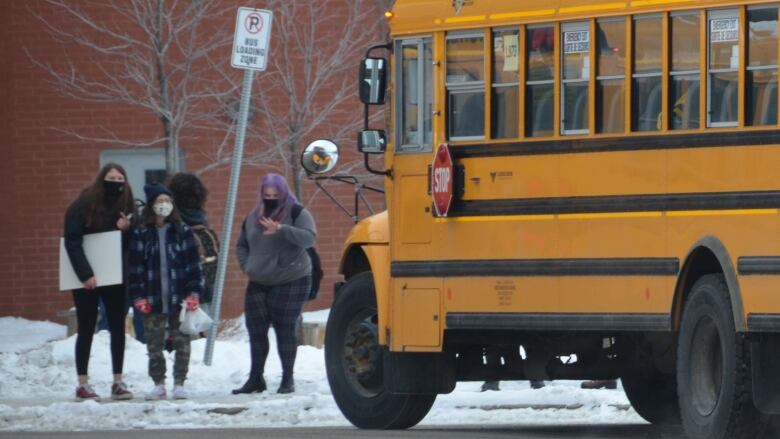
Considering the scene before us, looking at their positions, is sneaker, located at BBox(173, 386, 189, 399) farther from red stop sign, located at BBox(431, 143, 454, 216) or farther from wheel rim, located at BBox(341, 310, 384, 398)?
red stop sign, located at BBox(431, 143, 454, 216)

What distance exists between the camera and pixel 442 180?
11.2 m

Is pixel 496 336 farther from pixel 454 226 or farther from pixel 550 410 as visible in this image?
pixel 550 410

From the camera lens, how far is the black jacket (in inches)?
561

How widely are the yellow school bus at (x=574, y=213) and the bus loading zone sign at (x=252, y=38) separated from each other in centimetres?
373

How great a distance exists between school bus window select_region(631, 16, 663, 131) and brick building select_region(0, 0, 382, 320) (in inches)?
462

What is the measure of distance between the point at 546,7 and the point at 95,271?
487cm

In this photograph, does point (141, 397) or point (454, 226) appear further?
point (141, 397)

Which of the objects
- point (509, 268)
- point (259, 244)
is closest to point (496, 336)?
point (509, 268)

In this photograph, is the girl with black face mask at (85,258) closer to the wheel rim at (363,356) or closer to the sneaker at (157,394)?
Result: the sneaker at (157,394)

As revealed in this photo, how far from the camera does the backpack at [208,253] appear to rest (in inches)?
623

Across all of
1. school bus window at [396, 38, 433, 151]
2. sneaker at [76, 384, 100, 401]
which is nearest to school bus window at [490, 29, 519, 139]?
school bus window at [396, 38, 433, 151]

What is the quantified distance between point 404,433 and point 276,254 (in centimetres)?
344

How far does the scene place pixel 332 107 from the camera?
2066 cm

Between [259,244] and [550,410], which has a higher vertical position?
[259,244]
